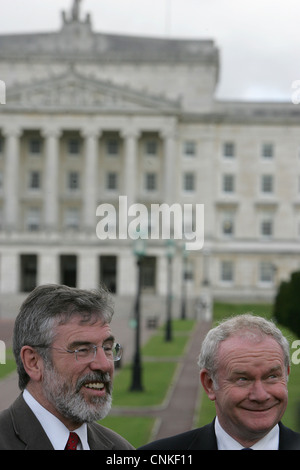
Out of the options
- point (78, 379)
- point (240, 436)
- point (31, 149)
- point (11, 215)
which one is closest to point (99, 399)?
point (78, 379)

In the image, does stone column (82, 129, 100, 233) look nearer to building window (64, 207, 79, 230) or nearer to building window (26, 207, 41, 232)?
building window (64, 207, 79, 230)

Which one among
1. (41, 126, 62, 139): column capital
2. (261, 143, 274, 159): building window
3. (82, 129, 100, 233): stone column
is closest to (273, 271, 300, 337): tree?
(82, 129, 100, 233): stone column

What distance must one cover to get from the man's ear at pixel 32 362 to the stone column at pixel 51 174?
184ft

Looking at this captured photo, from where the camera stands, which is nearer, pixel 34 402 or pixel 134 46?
pixel 34 402

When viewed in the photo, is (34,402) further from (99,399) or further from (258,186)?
(258,186)

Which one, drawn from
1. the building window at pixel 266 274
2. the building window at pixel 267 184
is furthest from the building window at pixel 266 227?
the building window at pixel 266 274

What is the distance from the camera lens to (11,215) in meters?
59.4

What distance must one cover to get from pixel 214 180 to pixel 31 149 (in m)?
15.7

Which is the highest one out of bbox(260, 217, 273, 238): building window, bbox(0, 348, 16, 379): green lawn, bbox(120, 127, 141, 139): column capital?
bbox(120, 127, 141, 139): column capital

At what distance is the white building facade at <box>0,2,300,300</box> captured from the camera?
190ft

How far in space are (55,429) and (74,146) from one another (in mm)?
60832

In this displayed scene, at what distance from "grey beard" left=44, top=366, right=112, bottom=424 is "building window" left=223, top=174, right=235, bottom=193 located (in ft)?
198

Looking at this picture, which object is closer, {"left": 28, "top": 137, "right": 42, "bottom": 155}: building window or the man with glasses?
the man with glasses

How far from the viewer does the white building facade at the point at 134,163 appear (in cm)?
5797
